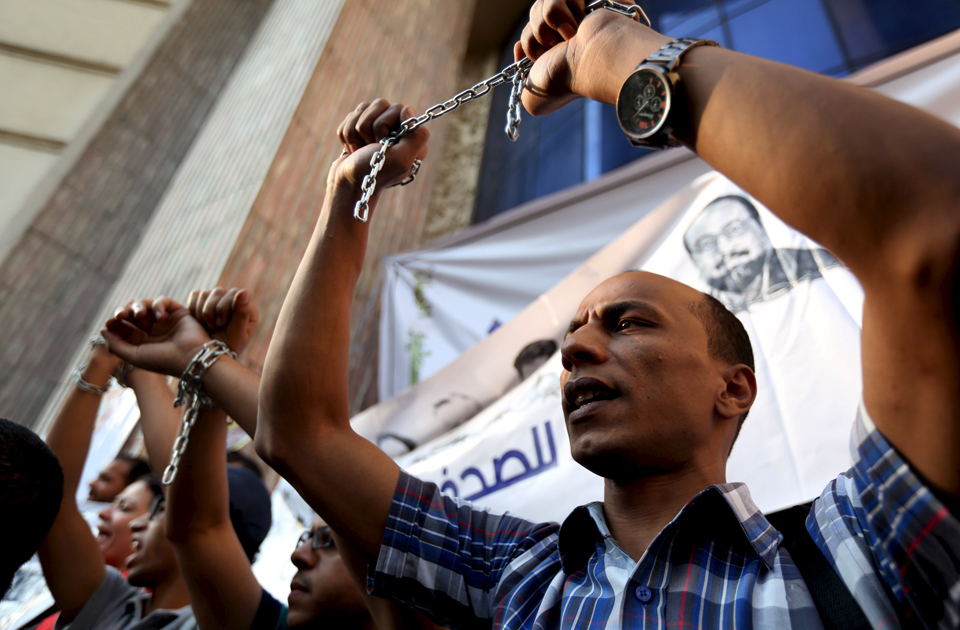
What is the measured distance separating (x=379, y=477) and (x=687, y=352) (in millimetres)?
489

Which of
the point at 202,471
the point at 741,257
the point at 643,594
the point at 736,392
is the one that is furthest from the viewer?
the point at 741,257

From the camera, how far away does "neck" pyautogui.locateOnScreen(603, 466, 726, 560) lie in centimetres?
86

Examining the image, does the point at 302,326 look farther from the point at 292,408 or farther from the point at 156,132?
the point at 156,132

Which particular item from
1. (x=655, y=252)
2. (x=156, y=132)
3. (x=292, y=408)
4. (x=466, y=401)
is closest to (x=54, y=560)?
(x=292, y=408)

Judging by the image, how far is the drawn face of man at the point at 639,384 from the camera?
83 centimetres

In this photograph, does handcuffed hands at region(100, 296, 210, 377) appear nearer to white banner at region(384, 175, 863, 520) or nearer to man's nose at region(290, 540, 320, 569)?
man's nose at region(290, 540, 320, 569)

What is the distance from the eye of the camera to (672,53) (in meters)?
0.61

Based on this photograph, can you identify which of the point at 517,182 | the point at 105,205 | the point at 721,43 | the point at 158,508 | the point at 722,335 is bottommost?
the point at 158,508

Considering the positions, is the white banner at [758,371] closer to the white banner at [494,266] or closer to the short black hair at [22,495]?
the white banner at [494,266]

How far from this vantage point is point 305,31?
3.74 metres

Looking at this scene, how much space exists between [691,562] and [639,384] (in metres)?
0.23

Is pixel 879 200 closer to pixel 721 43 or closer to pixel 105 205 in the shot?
pixel 721 43

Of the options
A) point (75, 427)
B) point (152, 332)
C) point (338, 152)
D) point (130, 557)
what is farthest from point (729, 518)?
point (338, 152)

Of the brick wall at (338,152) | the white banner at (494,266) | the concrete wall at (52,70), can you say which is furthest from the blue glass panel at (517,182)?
the concrete wall at (52,70)
